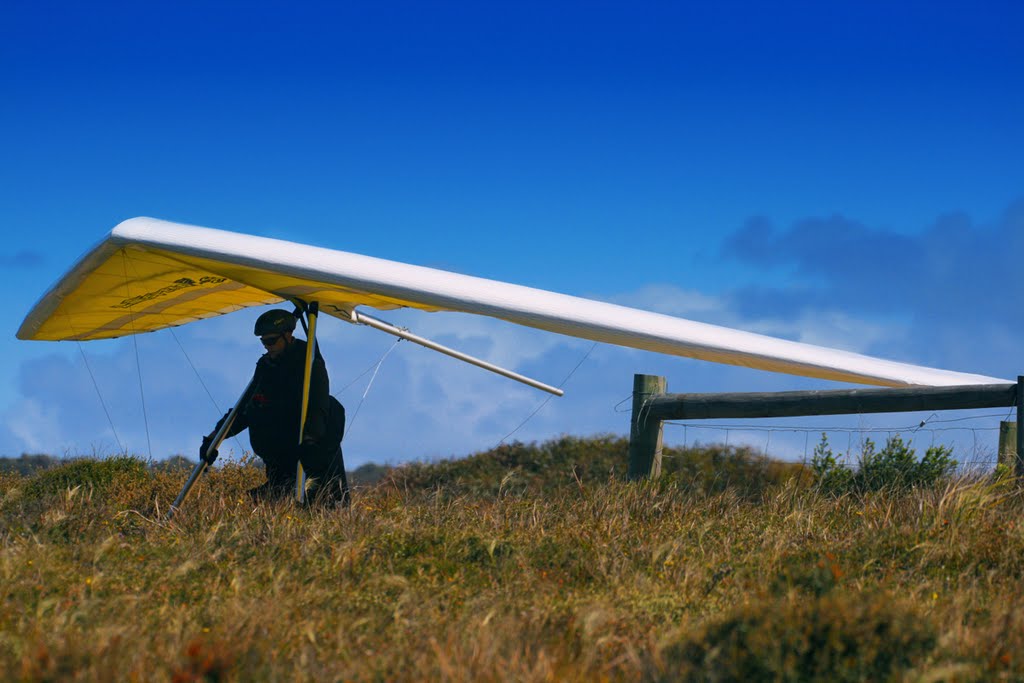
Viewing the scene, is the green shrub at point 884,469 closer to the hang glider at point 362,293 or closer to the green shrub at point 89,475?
the hang glider at point 362,293

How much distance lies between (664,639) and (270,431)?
4.80 m

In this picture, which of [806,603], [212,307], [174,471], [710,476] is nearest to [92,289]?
[212,307]

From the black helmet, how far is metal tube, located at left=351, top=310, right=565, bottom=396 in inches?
27.5

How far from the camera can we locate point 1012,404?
6.19 m

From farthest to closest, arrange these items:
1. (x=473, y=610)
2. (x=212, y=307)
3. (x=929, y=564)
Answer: (x=212, y=307), (x=929, y=564), (x=473, y=610)

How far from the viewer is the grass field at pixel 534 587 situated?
3027 millimetres

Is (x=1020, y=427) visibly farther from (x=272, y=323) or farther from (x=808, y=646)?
(x=272, y=323)

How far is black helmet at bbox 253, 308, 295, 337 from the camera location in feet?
24.1

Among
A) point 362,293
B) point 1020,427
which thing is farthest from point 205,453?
point 1020,427

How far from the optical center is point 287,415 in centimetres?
739

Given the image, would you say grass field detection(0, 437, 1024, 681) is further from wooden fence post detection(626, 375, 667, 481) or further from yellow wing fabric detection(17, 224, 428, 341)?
yellow wing fabric detection(17, 224, 428, 341)

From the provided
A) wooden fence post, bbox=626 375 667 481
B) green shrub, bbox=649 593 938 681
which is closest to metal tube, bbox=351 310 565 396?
wooden fence post, bbox=626 375 667 481

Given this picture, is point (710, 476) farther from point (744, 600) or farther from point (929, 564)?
point (744, 600)

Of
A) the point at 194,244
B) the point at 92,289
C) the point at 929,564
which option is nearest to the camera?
the point at 929,564
